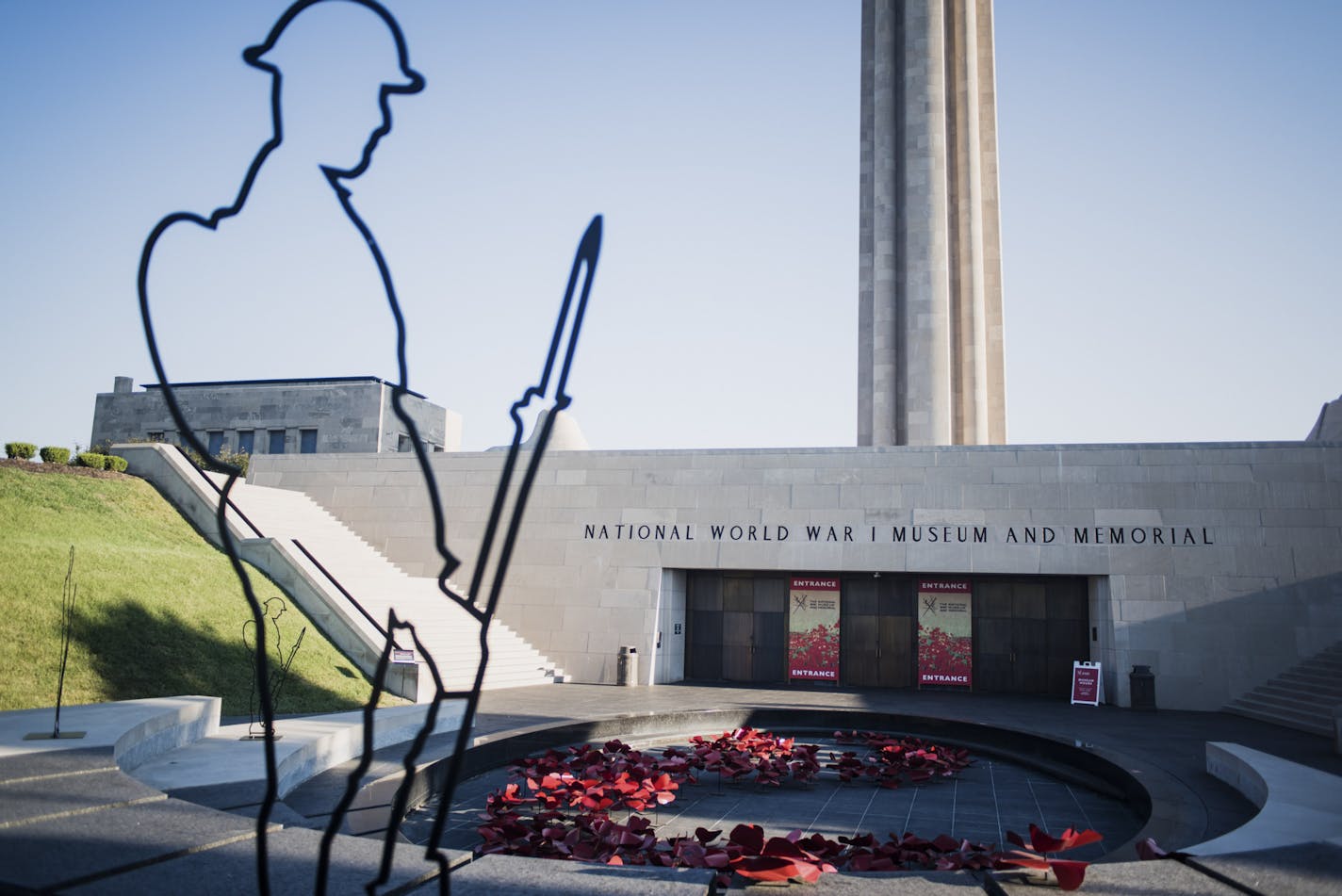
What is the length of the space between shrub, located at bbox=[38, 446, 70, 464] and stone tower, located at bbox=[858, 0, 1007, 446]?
881 inches

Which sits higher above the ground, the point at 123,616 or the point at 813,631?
the point at 813,631

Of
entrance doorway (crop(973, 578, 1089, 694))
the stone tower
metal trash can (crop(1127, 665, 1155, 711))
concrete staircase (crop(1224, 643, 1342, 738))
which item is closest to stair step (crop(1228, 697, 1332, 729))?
concrete staircase (crop(1224, 643, 1342, 738))

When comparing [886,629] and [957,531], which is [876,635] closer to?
[886,629]

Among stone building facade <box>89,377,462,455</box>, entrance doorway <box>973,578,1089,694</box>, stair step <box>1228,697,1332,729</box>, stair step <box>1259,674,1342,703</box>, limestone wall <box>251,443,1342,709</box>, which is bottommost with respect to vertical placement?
stair step <box>1228,697,1332,729</box>

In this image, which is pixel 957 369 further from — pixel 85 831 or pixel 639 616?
pixel 85 831

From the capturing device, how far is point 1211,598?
19.7 metres

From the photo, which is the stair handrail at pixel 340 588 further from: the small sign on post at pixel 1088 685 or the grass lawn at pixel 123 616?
the small sign on post at pixel 1088 685

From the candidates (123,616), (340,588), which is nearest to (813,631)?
(340,588)

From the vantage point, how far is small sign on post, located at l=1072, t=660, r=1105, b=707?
19.5 m

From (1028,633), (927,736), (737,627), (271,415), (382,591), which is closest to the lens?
(927,736)

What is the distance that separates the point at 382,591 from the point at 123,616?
6537mm

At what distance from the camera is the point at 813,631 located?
73.9 feet

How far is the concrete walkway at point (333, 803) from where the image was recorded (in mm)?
4742

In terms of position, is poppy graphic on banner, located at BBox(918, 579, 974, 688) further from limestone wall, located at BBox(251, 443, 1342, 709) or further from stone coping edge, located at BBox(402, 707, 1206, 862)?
stone coping edge, located at BBox(402, 707, 1206, 862)
